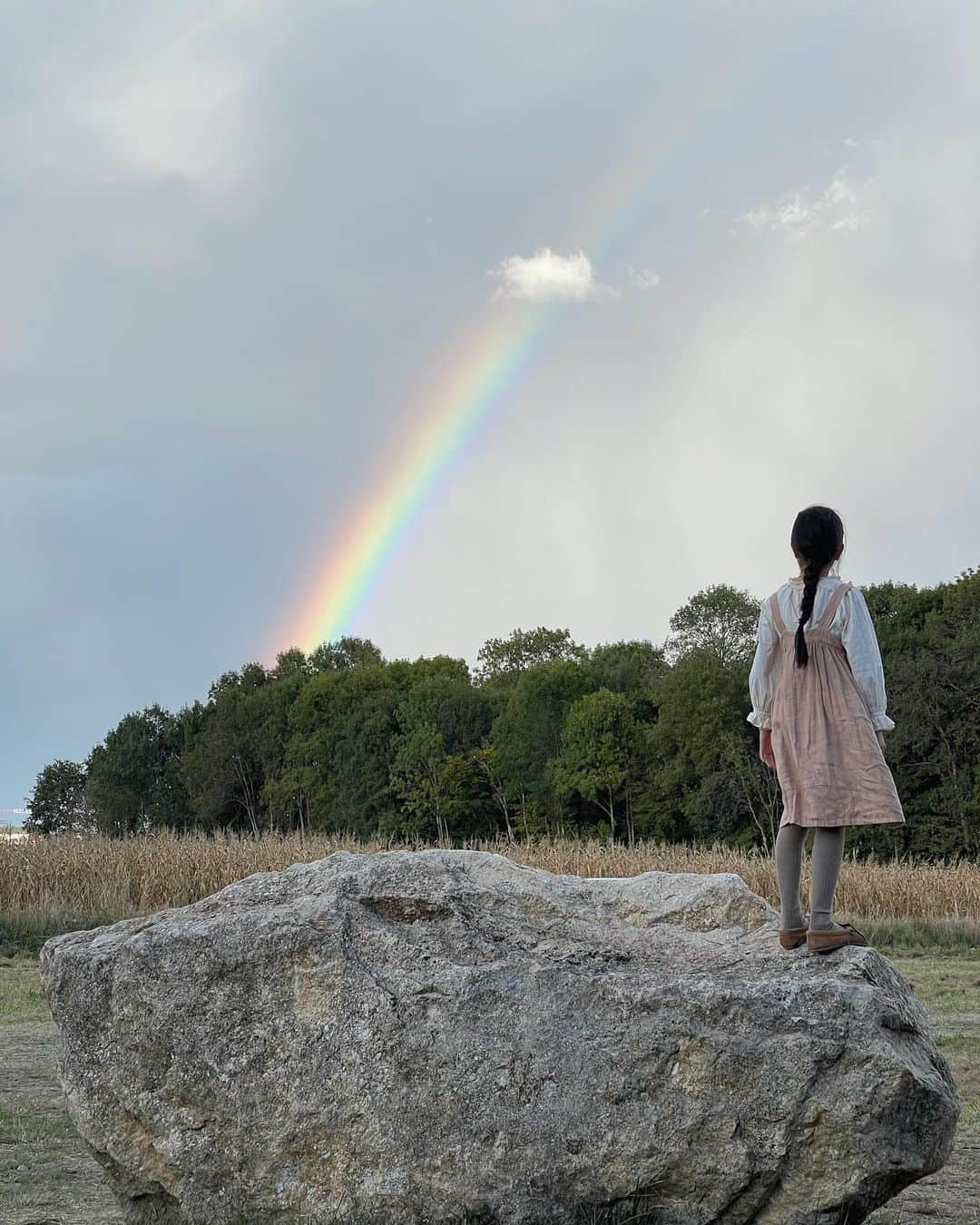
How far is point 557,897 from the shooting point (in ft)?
21.2

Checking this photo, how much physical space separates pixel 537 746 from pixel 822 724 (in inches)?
2157

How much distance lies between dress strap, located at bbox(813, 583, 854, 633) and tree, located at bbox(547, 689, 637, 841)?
50194 mm

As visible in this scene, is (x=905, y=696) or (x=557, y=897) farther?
(x=905, y=696)

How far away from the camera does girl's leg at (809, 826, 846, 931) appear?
5801mm

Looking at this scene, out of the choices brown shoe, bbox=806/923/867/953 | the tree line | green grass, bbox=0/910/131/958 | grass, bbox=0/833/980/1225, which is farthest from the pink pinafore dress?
the tree line

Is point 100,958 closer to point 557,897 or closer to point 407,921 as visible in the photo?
point 407,921

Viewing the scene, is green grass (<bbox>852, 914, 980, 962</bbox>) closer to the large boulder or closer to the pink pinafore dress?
the pink pinafore dress

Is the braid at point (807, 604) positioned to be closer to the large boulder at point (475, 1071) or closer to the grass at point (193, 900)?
the large boulder at point (475, 1071)

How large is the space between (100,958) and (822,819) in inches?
129

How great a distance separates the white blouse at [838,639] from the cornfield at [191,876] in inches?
601

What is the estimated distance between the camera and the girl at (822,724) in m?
5.74

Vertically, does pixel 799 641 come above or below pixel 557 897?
above

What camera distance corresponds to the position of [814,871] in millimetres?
5906

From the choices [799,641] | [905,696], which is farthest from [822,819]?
[905,696]
